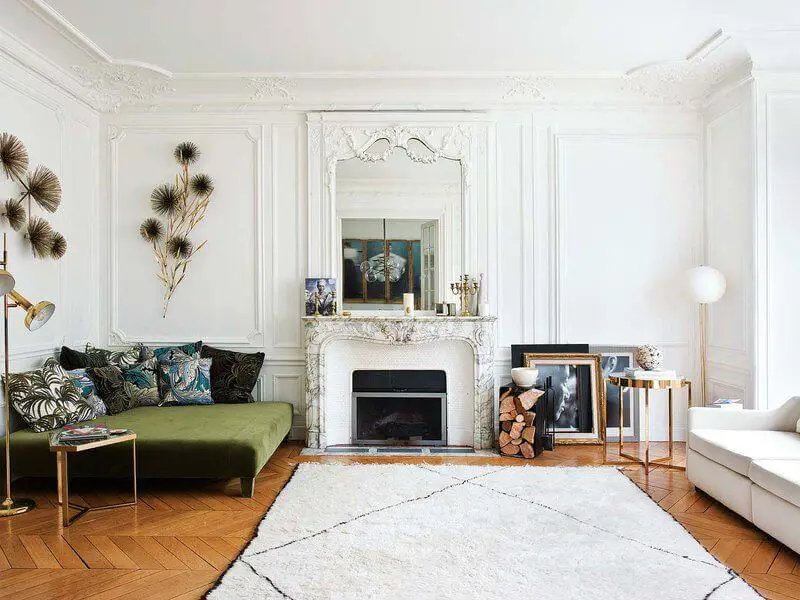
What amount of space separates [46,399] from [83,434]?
2.43ft

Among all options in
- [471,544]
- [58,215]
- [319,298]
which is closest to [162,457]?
[319,298]

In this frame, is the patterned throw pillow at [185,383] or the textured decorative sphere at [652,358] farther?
the patterned throw pillow at [185,383]

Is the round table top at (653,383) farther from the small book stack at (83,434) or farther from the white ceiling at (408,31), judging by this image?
the small book stack at (83,434)

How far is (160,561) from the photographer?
2818mm

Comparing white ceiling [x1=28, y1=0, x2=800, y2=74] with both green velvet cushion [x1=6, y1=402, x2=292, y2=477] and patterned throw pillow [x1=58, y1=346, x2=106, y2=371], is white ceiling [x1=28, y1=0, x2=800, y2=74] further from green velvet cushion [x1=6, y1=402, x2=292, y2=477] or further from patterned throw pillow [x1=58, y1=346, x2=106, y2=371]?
green velvet cushion [x1=6, y1=402, x2=292, y2=477]

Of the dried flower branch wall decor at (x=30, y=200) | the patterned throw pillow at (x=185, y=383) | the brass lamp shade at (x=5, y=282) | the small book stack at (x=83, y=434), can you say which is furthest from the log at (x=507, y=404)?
the dried flower branch wall decor at (x=30, y=200)

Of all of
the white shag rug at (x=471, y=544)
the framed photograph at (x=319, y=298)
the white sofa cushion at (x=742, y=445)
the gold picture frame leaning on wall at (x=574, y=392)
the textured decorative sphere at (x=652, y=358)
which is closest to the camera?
the white shag rug at (x=471, y=544)

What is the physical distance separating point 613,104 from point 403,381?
117 inches

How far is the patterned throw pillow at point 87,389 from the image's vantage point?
4.22 meters

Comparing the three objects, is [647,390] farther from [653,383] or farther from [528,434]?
[528,434]

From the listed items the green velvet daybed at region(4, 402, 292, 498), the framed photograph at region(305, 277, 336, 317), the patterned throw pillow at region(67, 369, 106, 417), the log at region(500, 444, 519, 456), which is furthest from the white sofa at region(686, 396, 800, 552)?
the patterned throw pillow at region(67, 369, 106, 417)

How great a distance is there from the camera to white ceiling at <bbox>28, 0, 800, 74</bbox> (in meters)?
3.66

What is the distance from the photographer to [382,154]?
5.16 meters

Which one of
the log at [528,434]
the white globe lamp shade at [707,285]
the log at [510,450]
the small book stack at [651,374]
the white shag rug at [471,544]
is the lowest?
the white shag rug at [471,544]
